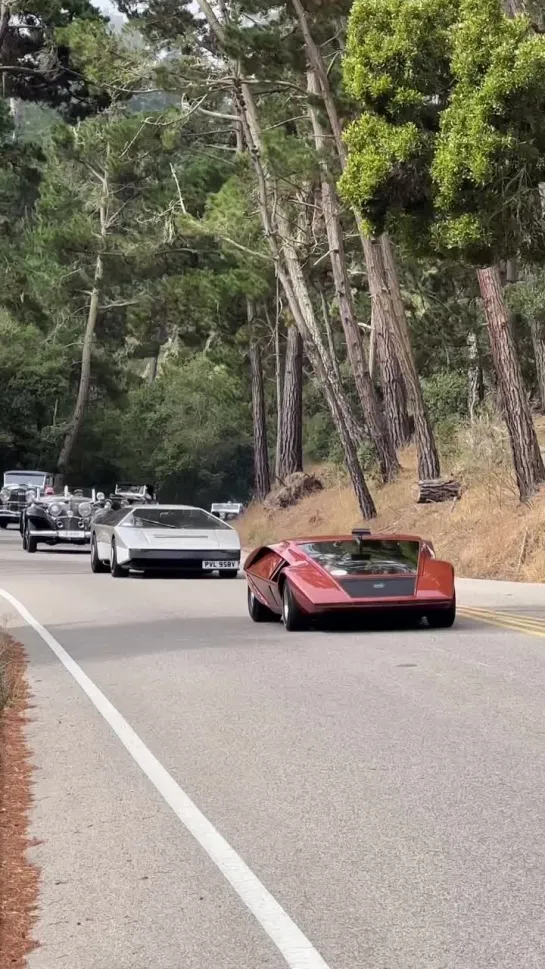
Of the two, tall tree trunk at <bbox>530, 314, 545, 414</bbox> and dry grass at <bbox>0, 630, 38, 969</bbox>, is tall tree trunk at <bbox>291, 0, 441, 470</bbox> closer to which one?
tall tree trunk at <bbox>530, 314, 545, 414</bbox>

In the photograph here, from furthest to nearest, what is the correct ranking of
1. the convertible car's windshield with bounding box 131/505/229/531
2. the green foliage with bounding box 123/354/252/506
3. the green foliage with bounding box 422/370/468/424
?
1. the green foliage with bounding box 123/354/252/506
2. the green foliage with bounding box 422/370/468/424
3. the convertible car's windshield with bounding box 131/505/229/531

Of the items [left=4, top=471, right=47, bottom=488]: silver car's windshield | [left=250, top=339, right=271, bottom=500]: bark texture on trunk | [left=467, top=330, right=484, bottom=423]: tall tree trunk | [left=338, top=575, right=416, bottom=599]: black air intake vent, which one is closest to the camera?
[left=338, top=575, right=416, bottom=599]: black air intake vent

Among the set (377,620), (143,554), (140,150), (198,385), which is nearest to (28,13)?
(140,150)

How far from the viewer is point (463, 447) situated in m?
31.4

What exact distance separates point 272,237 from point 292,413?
11614mm

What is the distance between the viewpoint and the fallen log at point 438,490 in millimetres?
30078

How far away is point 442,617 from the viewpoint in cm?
1472

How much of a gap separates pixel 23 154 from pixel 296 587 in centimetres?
3140

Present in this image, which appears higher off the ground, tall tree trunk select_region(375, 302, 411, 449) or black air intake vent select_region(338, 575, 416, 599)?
tall tree trunk select_region(375, 302, 411, 449)

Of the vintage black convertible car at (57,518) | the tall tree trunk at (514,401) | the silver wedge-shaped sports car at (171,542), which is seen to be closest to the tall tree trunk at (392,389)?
the vintage black convertible car at (57,518)

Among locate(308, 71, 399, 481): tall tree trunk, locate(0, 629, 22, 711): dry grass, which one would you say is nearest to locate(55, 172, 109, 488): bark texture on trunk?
locate(308, 71, 399, 481): tall tree trunk

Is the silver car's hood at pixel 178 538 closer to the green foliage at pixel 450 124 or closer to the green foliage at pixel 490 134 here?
the green foliage at pixel 450 124

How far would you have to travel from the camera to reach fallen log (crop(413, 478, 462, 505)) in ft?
98.7

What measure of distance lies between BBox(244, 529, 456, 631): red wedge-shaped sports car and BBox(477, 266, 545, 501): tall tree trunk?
977 centimetres
